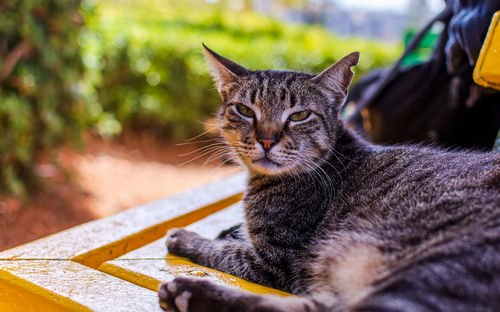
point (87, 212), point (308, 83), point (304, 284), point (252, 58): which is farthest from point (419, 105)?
point (252, 58)

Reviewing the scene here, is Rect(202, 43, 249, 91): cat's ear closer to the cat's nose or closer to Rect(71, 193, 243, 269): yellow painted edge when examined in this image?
the cat's nose

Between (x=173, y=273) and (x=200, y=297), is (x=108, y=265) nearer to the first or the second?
(x=173, y=273)

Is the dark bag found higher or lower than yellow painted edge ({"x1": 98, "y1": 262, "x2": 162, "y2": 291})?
Result: higher

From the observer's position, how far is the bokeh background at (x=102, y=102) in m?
3.51

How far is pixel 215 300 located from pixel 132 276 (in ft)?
1.44

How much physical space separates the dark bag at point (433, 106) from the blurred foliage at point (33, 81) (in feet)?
8.03

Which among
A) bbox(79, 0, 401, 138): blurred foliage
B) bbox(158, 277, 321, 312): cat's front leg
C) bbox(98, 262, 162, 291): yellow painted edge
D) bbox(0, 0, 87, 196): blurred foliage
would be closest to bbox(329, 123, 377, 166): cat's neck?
bbox(158, 277, 321, 312): cat's front leg

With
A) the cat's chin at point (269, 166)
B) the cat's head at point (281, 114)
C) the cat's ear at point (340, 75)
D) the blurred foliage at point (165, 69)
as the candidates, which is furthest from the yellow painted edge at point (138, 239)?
the blurred foliage at point (165, 69)

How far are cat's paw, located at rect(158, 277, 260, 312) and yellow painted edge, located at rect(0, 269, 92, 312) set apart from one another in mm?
245

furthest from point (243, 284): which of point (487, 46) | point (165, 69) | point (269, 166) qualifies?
point (165, 69)

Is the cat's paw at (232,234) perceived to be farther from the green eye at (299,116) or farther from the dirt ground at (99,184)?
the dirt ground at (99,184)

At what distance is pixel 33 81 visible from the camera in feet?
11.6

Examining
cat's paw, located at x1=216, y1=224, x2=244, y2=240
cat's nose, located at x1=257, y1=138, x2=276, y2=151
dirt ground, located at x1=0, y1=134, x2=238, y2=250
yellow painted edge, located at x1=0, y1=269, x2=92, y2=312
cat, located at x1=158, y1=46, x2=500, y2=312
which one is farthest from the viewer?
dirt ground, located at x1=0, y1=134, x2=238, y2=250

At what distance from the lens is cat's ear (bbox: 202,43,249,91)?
1965 mm
